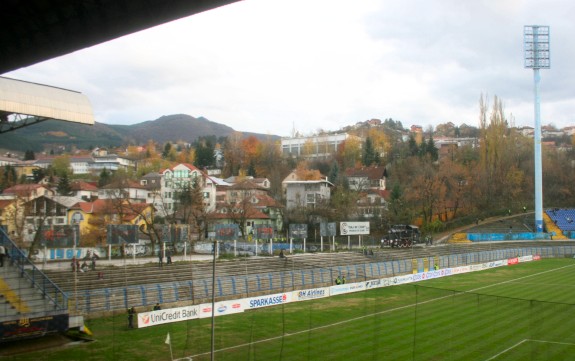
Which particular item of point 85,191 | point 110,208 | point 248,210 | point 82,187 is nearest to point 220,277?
point 110,208

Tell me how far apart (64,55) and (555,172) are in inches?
3773

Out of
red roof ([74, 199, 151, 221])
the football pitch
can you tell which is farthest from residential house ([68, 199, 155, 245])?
the football pitch

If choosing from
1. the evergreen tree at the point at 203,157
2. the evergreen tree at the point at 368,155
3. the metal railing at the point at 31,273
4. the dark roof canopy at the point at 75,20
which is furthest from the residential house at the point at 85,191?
the dark roof canopy at the point at 75,20

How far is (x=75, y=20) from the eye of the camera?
11.2m

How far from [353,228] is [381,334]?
3346 centimetres

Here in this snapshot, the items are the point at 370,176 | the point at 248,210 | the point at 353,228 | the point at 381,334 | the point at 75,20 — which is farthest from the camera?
the point at 370,176

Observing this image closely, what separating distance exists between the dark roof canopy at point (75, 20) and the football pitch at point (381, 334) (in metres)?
9.89

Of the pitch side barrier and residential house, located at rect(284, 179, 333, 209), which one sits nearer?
the pitch side barrier

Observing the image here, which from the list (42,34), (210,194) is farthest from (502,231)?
(42,34)

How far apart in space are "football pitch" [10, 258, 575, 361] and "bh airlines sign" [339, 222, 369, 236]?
2880 centimetres

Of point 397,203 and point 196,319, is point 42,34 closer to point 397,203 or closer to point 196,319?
point 196,319

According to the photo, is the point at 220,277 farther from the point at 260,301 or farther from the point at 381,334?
the point at 381,334

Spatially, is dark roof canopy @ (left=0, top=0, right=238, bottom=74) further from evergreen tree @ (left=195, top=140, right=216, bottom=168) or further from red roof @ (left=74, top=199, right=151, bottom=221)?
evergreen tree @ (left=195, top=140, right=216, bottom=168)

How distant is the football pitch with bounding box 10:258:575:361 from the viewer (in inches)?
721
